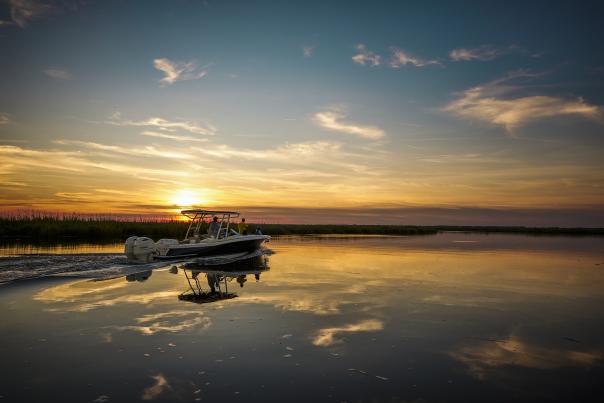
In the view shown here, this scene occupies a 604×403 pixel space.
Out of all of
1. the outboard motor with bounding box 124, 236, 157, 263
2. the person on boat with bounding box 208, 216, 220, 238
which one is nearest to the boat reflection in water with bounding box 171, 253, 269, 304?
the person on boat with bounding box 208, 216, 220, 238

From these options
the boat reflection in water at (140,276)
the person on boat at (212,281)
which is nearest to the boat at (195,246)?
the boat reflection in water at (140,276)

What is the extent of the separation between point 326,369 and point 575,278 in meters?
17.5

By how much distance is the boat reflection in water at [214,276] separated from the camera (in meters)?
13.9

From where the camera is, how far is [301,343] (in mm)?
8633

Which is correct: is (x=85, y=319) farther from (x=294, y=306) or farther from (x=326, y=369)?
(x=326, y=369)

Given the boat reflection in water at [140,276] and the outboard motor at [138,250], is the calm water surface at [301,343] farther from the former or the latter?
the outboard motor at [138,250]

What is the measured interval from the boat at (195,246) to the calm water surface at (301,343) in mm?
6766

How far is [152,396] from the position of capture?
5.93 m

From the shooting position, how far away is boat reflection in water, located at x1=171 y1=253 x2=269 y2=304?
13.9 meters

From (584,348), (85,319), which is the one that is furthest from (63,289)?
(584,348)

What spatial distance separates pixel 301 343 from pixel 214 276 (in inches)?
422

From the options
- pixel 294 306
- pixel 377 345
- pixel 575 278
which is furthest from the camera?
pixel 575 278

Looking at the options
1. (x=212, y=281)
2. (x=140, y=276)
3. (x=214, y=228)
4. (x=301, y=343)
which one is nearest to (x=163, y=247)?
(x=214, y=228)

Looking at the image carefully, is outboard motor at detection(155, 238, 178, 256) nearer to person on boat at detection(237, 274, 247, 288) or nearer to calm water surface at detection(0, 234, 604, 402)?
person on boat at detection(237, 274, 247, 288)
